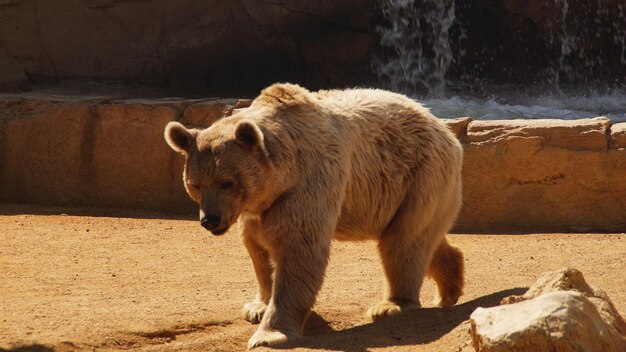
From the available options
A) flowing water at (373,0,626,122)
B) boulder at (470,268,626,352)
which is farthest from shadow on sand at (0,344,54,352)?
flowing water at (373,0,626,122)

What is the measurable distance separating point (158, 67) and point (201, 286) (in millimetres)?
7677

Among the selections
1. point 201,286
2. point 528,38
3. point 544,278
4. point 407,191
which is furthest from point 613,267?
point 528,38

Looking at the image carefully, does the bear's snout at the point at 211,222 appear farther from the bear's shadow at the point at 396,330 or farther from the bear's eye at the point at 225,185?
the bear's shadow at the point at 396,330

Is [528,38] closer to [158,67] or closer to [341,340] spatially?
[158,67]

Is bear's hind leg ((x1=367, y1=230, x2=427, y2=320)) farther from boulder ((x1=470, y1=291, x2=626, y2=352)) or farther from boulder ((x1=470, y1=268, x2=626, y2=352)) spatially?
boulder ((x1=470, y1=291, x2=626, y2=352))

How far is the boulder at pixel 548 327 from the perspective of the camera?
14.7 feet

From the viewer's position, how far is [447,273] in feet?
24.2

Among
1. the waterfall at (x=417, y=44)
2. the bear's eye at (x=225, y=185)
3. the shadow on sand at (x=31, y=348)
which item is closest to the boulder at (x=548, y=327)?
the bear's eye at (x=225, y=185)

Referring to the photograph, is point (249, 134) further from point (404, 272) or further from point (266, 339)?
point (404, 272)

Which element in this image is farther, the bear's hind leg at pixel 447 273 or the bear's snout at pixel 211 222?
the bear's hind leg at pixel 447 273

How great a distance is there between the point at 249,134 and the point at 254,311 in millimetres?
1286

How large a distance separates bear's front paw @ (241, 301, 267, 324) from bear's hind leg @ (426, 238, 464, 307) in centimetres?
144

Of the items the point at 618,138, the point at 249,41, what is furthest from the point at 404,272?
the point at 249,41

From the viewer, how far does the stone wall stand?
388 inches
